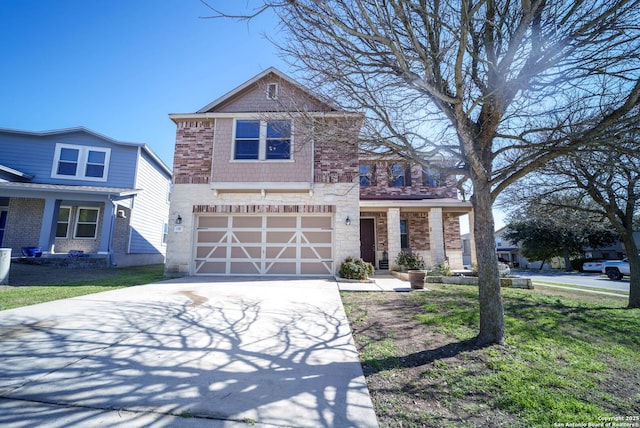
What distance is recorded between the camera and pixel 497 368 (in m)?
3.00

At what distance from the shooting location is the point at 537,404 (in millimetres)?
2316

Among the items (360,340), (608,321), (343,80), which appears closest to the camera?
(360,340)

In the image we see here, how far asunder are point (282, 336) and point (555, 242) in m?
32.1

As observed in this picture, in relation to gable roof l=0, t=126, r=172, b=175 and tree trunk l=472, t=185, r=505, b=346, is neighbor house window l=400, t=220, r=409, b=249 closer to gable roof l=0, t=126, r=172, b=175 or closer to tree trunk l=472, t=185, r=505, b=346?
tree trunk l=472, t=185, r=505, b=346

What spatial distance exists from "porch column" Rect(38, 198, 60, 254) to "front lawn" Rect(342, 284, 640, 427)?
13.5 metres

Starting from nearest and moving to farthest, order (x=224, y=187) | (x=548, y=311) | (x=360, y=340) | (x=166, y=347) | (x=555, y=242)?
(x=166, y=347) < (x=360, y=340) < (x=548, y=311) < (x=224, y=187) < (x=555, y=242)

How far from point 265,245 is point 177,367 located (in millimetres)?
7636

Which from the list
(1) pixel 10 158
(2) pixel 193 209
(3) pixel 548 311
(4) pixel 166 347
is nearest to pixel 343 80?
(4) pixel 166 347

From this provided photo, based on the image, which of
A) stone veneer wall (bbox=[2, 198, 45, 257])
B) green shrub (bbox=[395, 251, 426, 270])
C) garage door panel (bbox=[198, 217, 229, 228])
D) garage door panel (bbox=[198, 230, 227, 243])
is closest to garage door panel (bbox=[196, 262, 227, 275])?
garage door panel (bbox=[198, 230, 227, 243])

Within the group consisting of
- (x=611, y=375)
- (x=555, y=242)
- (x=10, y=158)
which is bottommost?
(x=611, y=375)

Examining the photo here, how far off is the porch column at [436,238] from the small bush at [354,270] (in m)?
3.71

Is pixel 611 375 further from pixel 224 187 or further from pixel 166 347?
pixel 224 187

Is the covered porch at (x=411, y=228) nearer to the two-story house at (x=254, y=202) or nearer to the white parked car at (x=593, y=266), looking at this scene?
the two-story house at (x=254, y=202)

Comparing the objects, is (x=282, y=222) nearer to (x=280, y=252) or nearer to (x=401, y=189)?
(x=280, y=252)
